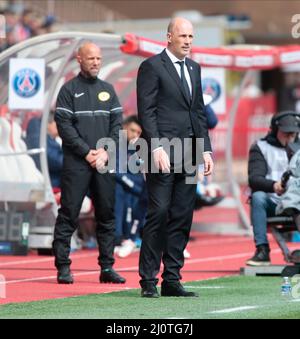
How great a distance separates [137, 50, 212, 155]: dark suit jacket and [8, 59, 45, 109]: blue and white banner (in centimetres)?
479

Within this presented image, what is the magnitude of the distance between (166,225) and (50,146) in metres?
5.84

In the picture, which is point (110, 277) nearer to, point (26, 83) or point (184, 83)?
point (184, 83)

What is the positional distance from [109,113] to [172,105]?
5.36 feet

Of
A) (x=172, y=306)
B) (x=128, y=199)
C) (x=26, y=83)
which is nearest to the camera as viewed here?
(x=172, y=306)

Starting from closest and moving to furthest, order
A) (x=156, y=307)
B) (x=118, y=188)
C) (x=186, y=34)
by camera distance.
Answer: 1. (x=156, y=307)
2. (x=186, y=34)
3. (x=118, y=188)

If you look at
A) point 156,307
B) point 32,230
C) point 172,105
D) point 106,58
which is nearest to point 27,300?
point 156,307

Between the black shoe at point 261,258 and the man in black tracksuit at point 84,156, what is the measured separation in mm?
1639

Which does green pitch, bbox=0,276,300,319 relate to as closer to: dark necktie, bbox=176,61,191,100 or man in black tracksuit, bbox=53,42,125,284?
man in black tracksuit, bbox=53,42,125,284

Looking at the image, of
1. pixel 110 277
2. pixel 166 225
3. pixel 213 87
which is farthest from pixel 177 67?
pixel 213 87

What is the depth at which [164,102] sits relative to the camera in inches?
409

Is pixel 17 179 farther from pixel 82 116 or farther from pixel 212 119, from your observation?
pixel 82 116

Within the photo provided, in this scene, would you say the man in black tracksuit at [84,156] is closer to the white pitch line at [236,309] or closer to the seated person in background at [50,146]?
the white pitch line at [236,309]
